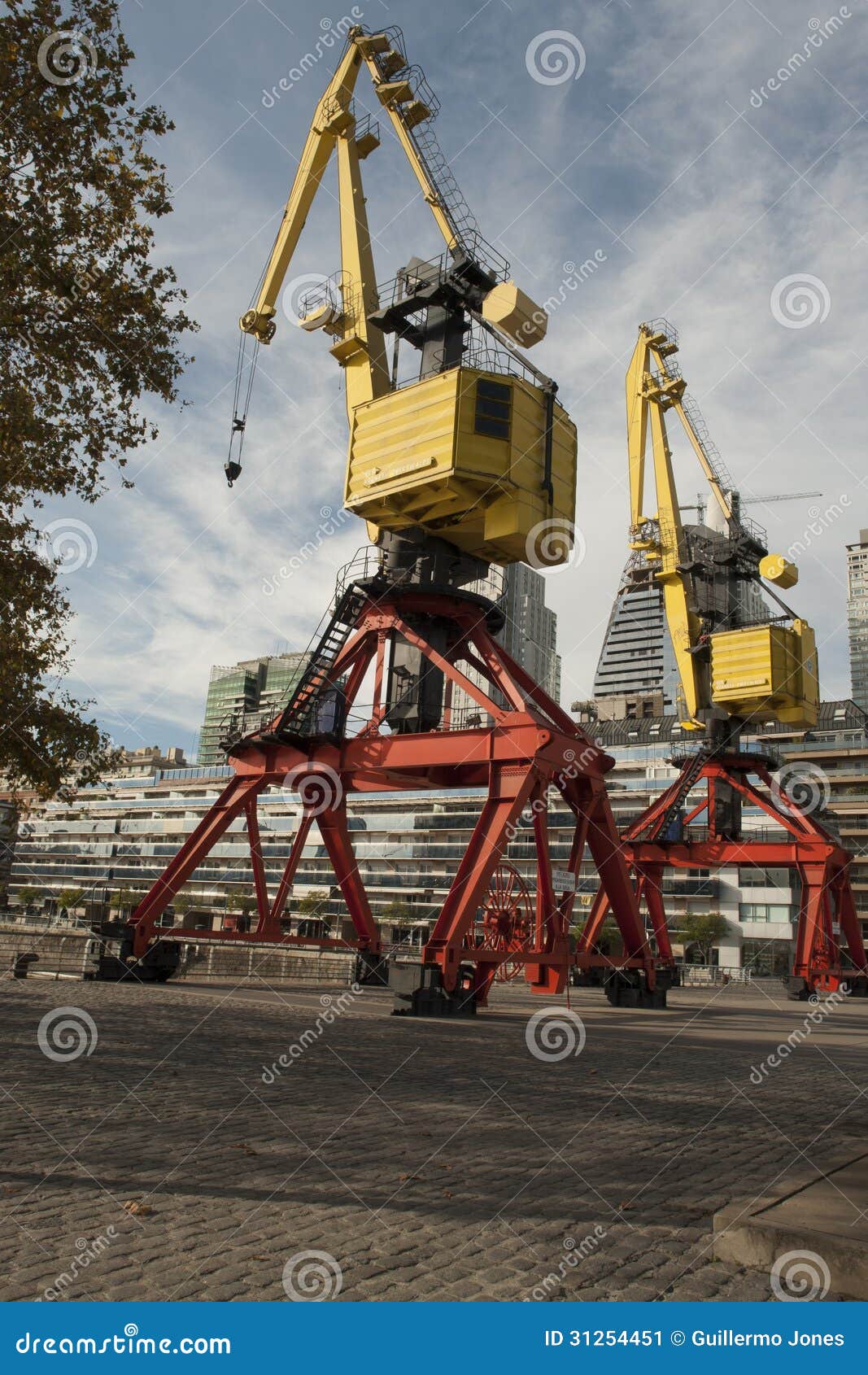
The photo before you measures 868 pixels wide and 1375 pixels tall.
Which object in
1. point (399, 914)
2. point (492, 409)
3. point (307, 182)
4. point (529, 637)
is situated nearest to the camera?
point (492, 409)

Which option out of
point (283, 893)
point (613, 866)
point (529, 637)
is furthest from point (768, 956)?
point (529, 637)

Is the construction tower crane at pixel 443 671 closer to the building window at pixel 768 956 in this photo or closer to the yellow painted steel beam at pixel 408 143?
the yellow painted steel beam at pixel 408 143

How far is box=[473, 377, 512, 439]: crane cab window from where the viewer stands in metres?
19.1

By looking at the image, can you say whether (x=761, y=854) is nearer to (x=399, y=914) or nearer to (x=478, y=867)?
(x=478, y=867)

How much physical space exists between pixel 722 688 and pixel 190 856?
24151mm

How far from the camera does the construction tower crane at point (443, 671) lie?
18.3 metres

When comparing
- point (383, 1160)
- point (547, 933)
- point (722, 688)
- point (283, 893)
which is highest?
point (722, 688)

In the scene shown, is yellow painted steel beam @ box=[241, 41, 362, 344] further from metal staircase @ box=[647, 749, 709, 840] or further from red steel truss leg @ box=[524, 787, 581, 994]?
metal staircase @ box=[647, 749, 709, 840]

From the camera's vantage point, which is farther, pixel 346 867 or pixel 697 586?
pixel 697 586

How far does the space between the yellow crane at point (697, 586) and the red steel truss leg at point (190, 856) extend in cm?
2269

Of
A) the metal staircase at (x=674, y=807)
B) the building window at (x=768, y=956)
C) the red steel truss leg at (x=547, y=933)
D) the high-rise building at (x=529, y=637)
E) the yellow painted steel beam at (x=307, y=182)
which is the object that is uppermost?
the high-rise building at (x=529, y=637)

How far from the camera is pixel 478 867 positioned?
17.4m

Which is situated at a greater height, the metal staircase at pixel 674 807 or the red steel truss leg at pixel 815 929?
the metal staircase at pixel 674 807

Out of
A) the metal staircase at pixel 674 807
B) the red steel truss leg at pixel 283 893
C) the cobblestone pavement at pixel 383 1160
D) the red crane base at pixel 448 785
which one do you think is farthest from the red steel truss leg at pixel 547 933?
A: the metal staircase at pixel 674 807
